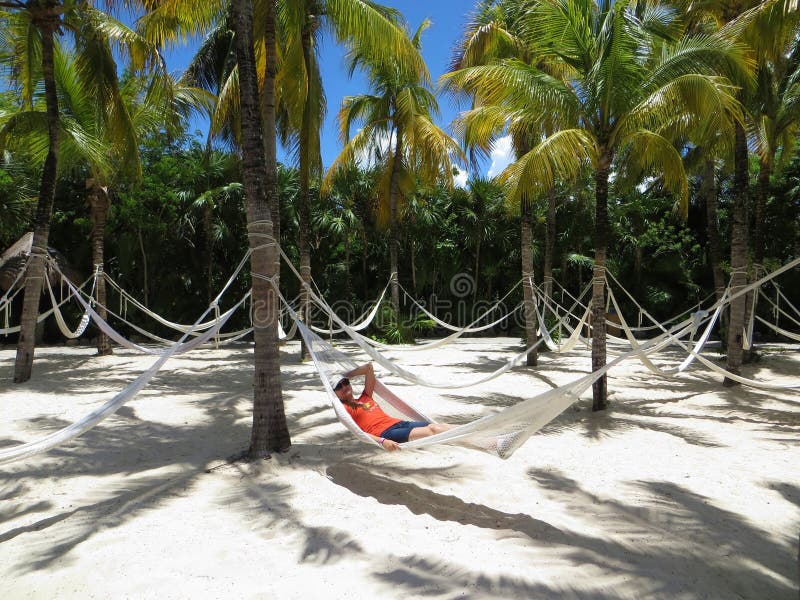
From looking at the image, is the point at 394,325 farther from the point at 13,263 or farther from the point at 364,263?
the point at 13,263

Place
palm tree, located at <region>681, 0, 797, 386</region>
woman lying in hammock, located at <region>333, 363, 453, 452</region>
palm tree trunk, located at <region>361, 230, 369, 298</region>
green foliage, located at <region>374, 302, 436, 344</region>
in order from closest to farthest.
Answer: woman lying in hammock, located at <region>333, 363, 453, 452</region> → palm tree, located at <region>681, 0, 797, 386</region> → green foliage, located at <region>374, 302, 436, 344</region> → palm tree trunk, located at <region>361, 230, 369, 298</region>

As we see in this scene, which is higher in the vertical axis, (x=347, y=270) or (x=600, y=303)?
(x=347, y=270)

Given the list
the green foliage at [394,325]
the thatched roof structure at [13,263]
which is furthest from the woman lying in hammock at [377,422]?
the thatched roof structure at [13,263]

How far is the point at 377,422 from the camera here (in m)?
3.28

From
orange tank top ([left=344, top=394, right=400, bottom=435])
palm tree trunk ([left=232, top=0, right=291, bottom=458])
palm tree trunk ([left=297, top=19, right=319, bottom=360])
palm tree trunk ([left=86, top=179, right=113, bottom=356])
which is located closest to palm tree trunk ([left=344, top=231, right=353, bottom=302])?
palm tree trunk ([left=297, top=19, right=319, bottom=360])

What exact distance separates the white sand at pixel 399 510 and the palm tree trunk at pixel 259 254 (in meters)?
0.27

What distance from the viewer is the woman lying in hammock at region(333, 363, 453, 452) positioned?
3092mm

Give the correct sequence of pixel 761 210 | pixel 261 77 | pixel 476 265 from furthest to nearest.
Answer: pixel 476 265, pixel 761 210, pixel 261 77

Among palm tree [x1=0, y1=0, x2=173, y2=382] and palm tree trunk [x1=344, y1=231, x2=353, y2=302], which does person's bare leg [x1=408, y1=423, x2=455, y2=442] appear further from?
palm tree trunk [x1=344, y1=231, x2=353, y2=302]

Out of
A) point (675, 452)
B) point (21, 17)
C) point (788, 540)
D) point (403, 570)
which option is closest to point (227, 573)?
point (403, 570)

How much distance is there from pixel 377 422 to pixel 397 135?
26.5 feet

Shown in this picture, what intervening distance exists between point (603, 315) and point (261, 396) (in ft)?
10.5

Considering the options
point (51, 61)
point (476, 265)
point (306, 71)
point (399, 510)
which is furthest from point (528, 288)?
point (476, 265)

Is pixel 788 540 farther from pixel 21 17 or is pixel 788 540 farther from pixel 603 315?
pixel 21 17
